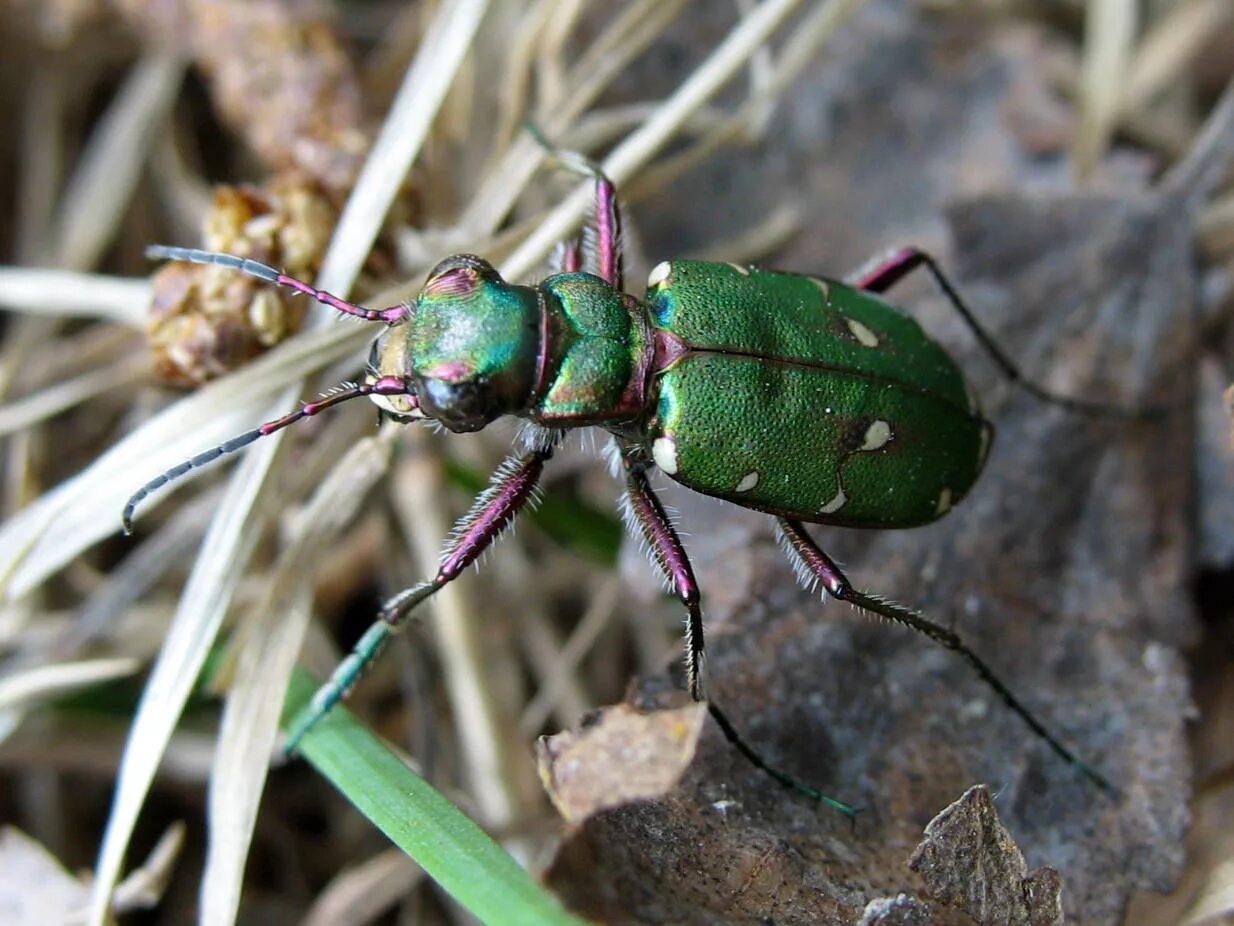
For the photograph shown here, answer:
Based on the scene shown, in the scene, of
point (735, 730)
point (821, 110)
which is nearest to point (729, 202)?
point (821, 110)

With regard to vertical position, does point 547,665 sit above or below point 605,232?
below

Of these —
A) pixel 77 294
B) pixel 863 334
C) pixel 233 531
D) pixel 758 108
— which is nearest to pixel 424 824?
pixel 233 531

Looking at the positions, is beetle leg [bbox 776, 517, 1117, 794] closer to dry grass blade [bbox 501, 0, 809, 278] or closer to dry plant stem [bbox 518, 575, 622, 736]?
dry plant stem [bbox 518, 575, 622, 736]

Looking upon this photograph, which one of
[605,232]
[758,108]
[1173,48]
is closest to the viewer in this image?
[605,232]

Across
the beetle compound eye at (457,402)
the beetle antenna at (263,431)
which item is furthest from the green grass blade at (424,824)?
the beetle compound eye at (457,402)

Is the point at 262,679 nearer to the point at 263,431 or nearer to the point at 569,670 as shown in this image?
the point at 263,431

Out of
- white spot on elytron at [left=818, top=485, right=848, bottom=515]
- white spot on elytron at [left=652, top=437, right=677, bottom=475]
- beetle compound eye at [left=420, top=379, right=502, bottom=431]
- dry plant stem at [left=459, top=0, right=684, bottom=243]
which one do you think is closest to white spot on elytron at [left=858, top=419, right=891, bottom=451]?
white spot on elytron at [left=818, top=485, right=848, bottom=515]

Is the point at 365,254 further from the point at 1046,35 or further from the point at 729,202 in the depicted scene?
the point at 1046,35

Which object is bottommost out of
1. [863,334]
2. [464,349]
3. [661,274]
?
[863,334]
